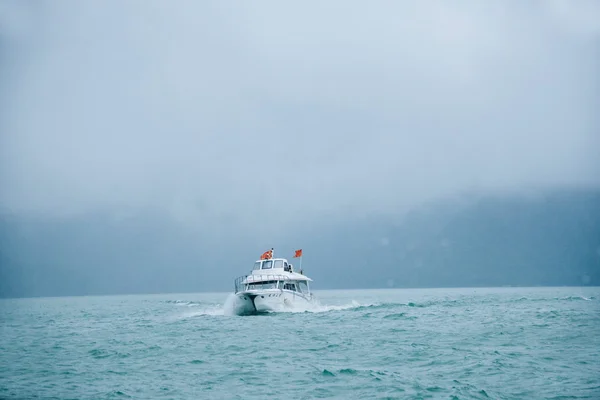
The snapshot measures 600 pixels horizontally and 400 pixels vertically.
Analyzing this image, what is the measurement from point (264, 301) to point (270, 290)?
4.10ft

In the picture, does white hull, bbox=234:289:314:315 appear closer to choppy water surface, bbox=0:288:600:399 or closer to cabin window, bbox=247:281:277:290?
cabin window, bbox=247:281:277:290

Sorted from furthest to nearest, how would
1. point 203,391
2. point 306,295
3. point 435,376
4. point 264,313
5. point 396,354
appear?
1. point 306,295
2. point 264,313
3. point 396,354
4. point 435,376
5. point 203,391

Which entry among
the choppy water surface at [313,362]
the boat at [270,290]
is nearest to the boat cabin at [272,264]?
the boat at [270,290]

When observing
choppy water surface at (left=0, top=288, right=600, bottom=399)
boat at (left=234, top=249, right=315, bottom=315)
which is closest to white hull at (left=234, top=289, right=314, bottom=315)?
boat at (left=234, top=249, right=315, bottom=315)

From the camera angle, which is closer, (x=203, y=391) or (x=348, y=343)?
(x=203, y=391)

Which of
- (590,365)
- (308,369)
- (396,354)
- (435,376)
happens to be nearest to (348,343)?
(396,354)

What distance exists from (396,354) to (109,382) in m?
14.8

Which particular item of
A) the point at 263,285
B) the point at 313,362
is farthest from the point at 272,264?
the point at 313,362

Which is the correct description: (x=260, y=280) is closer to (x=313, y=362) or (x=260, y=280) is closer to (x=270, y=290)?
(x=270, y=290)

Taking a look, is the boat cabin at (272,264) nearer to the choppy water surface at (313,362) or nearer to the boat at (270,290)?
the boat at (270,290)

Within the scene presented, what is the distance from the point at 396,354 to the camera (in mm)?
27984

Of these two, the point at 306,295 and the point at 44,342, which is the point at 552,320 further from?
the point at 44,342

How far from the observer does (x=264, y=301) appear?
50312 mm

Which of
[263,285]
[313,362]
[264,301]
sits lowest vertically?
[313,362]
